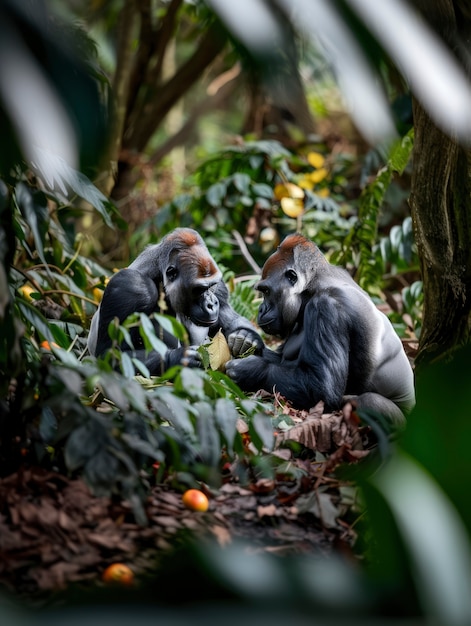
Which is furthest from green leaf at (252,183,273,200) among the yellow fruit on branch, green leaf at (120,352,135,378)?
green leaf at (120,352,135,378)

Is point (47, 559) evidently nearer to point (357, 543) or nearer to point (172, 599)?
point (357, 543)

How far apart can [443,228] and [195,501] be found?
6.35 feet

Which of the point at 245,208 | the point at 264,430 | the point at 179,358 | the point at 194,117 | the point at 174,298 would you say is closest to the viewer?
the point at 264,430

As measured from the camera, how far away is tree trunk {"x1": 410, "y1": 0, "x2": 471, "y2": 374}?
3740 mm

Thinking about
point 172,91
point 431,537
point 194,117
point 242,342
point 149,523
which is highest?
point 172,91

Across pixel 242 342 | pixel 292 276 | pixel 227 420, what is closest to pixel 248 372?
pixel 242 342

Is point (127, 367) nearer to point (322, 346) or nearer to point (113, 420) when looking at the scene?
point (113, 420)

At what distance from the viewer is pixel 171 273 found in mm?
4906

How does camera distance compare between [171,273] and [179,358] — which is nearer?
[179,358]

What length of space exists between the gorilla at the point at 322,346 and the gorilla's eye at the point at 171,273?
536mm

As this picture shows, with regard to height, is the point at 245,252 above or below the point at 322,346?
above

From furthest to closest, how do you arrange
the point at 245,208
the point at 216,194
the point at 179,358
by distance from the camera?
1. the point at 245,208
2. the point at 216,194
3. the point at 179,358

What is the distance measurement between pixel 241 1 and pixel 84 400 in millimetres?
3007

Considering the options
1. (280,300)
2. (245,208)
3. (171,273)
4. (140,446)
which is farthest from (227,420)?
(245,208)
